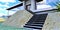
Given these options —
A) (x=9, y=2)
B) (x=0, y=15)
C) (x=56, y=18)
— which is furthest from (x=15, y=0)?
(x=56, y=18)

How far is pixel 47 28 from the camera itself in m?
2.41

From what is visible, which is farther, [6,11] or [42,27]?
[6,11]

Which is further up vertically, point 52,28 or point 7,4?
point 7,4

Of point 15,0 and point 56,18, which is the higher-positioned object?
point 15,0

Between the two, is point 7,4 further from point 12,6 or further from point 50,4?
point 50,4

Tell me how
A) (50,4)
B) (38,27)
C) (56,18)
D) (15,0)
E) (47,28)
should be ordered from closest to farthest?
1. (38,27)
2. (47,28)
3. (56,18)
4. (50,4)
5. (15,0)

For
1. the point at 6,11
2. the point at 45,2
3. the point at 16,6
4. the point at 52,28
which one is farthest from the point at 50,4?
the point at 52,28

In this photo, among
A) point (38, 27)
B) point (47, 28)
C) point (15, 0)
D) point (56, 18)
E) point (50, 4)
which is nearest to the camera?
point (38, 27)

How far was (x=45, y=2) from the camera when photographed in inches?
262

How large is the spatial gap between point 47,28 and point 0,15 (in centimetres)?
449

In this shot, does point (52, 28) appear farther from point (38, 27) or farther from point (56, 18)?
point (56, 18)

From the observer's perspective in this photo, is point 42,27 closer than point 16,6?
Yes

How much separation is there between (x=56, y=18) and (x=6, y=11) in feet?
13.4

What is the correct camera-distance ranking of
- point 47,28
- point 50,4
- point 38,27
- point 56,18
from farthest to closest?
point 50,4, point 56,18, point 47,28, point 38,27
